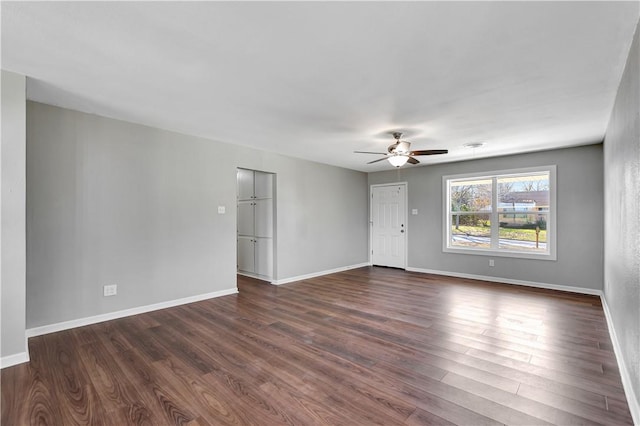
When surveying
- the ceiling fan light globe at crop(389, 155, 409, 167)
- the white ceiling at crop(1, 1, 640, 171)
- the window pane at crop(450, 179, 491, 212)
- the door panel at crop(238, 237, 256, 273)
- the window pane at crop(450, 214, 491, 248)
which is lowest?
the door panel at crop(238, 237, 256, 273)

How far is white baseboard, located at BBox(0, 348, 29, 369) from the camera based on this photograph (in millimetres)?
2437

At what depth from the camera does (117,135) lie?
145 inches

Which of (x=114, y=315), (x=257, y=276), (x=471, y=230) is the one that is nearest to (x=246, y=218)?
(x=257, y=276)

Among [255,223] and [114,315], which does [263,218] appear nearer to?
[255,223]

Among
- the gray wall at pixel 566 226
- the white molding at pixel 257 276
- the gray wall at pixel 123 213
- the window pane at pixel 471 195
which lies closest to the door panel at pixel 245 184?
the gray wall at pixel 123 213

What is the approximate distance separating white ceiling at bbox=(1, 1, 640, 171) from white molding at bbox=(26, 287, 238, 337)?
2372mm

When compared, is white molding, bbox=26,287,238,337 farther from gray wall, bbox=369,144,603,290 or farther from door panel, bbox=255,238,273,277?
gray wall, bbox=369,144,603,290

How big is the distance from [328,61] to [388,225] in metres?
5.51

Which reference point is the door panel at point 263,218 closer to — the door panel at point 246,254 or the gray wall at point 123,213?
the gray wall at point 123,213

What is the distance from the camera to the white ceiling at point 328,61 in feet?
5.77

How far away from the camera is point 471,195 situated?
6.16 metres

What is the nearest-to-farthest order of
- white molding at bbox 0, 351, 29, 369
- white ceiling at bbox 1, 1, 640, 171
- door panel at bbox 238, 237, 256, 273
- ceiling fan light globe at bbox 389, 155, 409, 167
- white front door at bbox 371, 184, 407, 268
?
white ceiling at bbox 1, 1, 640, 171, white molding at bbox 0, 351, 29, 369, ceiling fan light globe at bbox 389, 155, 409, 167, door panel at bbox 238, 237, 256, 273, white front door at bbox 371, 184, 407, 268

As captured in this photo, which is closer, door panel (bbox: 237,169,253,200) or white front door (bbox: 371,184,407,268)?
door panel (bbox: 237,169,253,200)

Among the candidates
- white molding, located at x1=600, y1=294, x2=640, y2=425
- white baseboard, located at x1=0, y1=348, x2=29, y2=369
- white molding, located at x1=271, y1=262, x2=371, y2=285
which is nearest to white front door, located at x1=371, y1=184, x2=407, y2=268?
white molding, located at x1=271, y1=262, x2=371, y2=285
